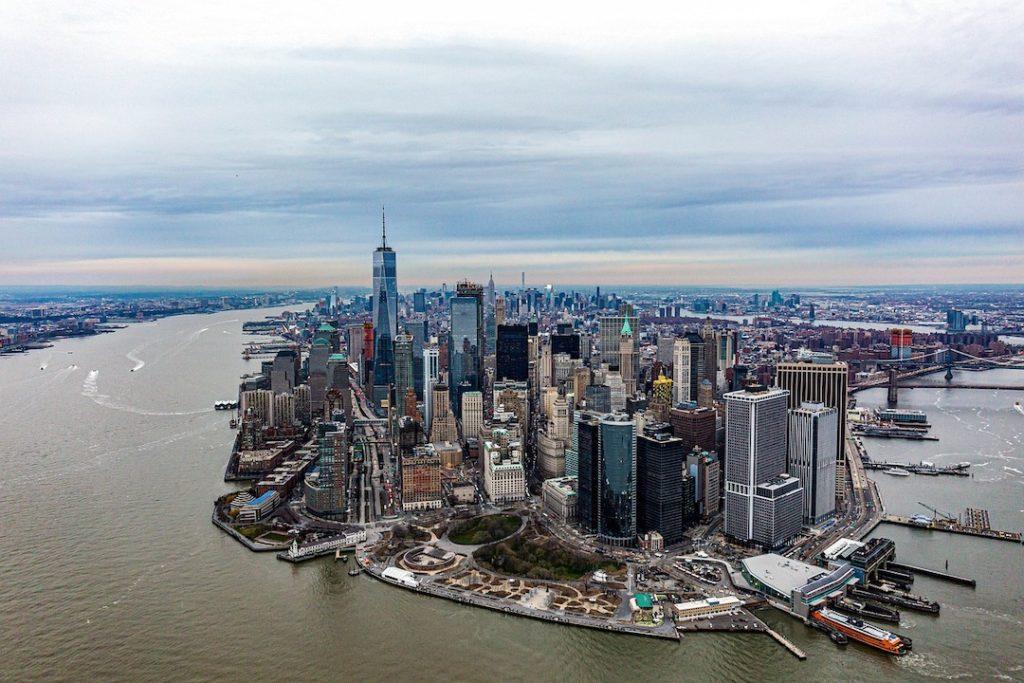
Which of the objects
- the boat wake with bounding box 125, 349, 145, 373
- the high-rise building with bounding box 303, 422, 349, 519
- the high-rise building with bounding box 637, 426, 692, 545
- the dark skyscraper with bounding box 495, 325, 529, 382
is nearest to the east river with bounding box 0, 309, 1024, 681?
the high-rise building with bounding box 303, 422, 349, 519

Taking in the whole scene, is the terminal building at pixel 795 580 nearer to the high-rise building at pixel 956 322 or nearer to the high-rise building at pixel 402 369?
the high-rise building at pixel 402 369

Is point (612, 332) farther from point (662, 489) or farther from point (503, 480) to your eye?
point (662, 489)

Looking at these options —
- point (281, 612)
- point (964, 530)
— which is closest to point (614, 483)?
point (281, 612)

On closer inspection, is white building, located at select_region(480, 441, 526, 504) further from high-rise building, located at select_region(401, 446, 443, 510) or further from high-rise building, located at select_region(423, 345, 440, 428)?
high-rise building, located at select_region(423, 345, 440, 428)

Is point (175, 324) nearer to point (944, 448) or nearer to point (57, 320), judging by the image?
point (57, 320)

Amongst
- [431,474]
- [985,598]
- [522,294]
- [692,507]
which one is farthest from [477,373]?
[522,294]
